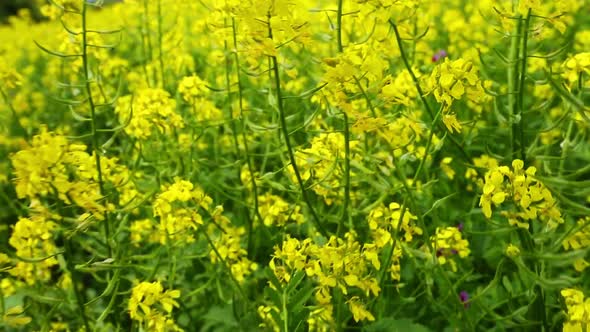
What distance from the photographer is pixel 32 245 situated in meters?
2.33

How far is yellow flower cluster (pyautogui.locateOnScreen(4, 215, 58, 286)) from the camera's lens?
80.1 inches

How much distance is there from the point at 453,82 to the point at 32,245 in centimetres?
145

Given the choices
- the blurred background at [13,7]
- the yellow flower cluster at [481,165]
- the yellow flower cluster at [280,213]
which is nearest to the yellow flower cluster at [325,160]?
the yellow flower cluster at [280,213]

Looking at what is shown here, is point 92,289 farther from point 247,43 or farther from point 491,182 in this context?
point 491,182

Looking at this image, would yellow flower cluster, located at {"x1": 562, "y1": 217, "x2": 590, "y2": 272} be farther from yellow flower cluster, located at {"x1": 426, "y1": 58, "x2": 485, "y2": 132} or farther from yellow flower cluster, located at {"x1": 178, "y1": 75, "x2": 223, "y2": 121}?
yellow flower cluster, located at {"x1": 178, "y1": 75, "x2": 223, "y2": 121}

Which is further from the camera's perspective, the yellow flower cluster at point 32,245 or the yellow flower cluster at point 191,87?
the yellow flower cluster at point 191,87

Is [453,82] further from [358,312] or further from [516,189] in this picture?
[358,312]

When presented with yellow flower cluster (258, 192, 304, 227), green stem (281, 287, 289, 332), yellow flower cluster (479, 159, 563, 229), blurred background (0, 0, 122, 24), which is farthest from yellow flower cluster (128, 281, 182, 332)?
blurred background (0, 0, 122, 24)

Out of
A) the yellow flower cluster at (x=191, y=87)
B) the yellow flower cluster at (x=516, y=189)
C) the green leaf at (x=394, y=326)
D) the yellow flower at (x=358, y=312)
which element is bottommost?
the green leaf at (x=394, y=326)

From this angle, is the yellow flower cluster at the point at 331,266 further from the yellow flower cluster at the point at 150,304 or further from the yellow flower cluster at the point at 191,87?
the yellow flower cluster at the point at 191,87

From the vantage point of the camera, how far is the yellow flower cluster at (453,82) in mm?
1863

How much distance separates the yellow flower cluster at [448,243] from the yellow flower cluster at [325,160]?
1.17ft

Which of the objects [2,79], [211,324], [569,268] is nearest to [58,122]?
[2,79]

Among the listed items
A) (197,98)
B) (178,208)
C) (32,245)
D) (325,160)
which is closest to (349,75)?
(325,160)
